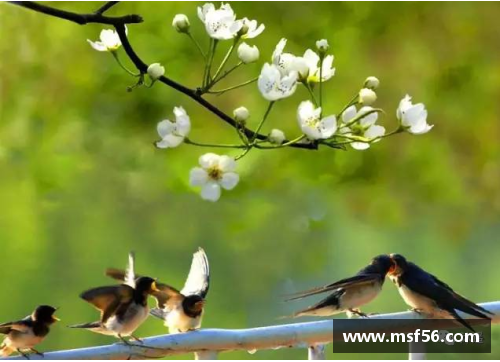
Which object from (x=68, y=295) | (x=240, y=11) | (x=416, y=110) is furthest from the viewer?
(x=240, y=11)

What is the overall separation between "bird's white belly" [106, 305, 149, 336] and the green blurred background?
15.9 inches

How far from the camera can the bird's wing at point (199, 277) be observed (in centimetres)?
93

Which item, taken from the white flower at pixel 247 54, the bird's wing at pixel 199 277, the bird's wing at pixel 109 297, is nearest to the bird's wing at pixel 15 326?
the bird's wing at pixel 109 297

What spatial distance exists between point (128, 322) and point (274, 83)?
40 centimetres

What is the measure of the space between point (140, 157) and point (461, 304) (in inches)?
25.2

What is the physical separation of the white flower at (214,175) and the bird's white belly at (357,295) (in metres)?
0.37

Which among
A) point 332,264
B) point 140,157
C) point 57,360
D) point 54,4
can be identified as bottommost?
point 57,360

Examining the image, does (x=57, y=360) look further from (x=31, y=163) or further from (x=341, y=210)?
(x=341, y=210)

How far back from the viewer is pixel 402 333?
0.89 m

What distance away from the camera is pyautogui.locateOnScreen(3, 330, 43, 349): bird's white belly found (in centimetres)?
84

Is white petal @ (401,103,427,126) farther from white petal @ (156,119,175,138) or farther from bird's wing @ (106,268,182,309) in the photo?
bird's wing @ (106,268,182,309)

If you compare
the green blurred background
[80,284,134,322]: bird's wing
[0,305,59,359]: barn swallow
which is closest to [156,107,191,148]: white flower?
[80,284,134,322]: bird's wing

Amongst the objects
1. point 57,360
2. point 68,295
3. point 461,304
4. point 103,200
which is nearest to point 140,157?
point 103,200

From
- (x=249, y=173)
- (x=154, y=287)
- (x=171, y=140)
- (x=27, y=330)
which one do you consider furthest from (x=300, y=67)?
(x=249, y=173)
